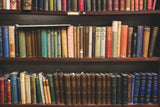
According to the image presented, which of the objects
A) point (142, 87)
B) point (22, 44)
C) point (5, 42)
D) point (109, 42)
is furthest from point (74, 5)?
point (142, 87)

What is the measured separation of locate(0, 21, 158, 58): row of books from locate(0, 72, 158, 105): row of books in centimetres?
18

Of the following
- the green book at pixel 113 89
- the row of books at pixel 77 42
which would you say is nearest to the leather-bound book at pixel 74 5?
the row of books at pixel 77 42

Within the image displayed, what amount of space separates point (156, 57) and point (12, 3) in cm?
123

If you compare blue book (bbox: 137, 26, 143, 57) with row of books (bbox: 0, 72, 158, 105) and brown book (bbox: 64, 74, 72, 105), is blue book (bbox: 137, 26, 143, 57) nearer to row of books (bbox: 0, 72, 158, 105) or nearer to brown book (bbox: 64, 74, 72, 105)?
row of books (bbox: 0, 72, 158, 105)

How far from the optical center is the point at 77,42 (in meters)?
1.25

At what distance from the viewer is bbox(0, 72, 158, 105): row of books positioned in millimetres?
1274

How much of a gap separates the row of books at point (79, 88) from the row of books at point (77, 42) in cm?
18

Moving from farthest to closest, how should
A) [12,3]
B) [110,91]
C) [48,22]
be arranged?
[48,22] < [110,91] < [12,3]

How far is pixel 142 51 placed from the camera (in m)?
1.26

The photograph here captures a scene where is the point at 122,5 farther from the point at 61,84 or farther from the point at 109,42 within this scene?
the point at 61,84

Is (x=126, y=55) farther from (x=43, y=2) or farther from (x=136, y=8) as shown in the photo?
(x=43, y=2)

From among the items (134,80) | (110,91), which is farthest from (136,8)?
(110,91)

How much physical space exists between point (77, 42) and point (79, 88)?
387 millimetres

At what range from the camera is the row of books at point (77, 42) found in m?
1.23
